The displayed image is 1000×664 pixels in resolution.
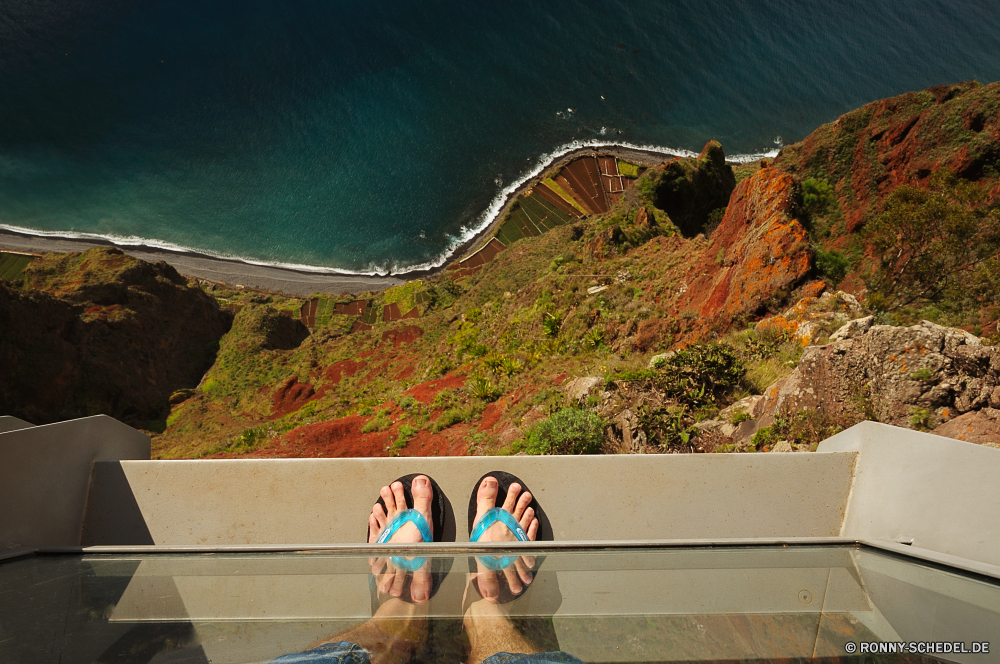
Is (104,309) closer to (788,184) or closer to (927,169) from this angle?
(788,184)

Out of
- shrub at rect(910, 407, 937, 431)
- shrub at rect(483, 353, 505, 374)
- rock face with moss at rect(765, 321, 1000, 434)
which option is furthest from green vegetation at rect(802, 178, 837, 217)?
shrub at rect(910, 407, 937, 431)

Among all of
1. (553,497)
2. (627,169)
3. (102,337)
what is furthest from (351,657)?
(627,169)

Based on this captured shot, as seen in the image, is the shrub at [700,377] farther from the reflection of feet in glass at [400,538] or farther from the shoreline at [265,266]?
the shoreline at [265,266]

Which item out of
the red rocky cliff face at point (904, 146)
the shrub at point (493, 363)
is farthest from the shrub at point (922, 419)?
the red rocky cliff face at point (904, 146)

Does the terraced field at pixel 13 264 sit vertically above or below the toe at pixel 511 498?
above

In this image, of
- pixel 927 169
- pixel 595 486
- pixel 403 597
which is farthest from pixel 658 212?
pixel 403 597

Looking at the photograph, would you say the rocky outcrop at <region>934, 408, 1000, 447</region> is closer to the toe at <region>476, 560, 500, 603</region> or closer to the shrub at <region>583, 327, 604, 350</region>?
the toe at <region>476, 560, 500, 603</region>
